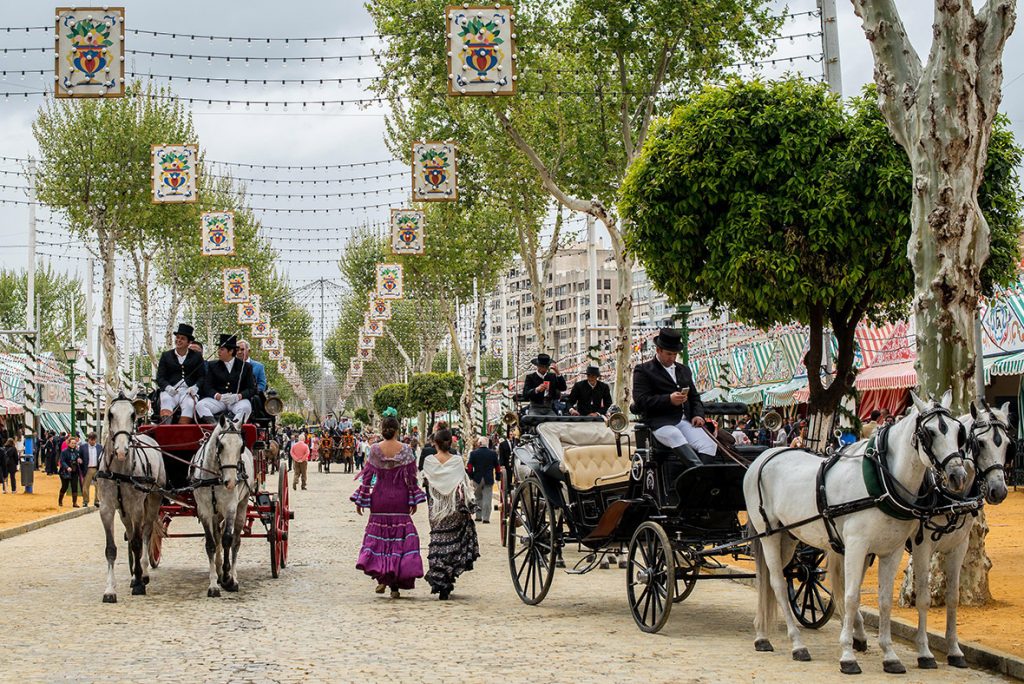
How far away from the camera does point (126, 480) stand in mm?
13992

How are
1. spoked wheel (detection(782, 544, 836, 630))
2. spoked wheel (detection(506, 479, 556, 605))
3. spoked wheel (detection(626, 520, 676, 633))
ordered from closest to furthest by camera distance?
spoked wheel (detection(626, 520, 676, 633)), spoked wheel (detection(782, 544, 836, 630)), spoked wheel (detection(506, 479, 556, 605))

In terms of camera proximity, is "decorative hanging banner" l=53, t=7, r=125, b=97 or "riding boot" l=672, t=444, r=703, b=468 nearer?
"riding boot" l=672, t=444, r=703, b=468

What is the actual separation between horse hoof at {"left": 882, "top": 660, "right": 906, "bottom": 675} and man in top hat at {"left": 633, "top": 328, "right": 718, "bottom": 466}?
2.67 metres

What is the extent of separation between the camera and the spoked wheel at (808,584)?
11070 millimetres

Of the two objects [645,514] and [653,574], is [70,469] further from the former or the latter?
[653,574]

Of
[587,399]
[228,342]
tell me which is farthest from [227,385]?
[587,399]

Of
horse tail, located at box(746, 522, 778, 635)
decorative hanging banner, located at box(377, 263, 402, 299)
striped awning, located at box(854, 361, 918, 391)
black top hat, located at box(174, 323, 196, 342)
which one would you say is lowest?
horse tail, located at box(746, 522, 778, 635)

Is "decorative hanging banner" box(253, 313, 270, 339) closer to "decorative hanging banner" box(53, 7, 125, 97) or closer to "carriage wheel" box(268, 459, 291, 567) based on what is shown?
"decorative hanging banner" box(53, 7, 125, 97)

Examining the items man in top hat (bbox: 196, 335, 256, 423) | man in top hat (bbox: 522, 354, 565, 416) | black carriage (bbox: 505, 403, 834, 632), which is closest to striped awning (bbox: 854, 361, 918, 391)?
man in top hat (bbox: 522, 354, 565, 416)

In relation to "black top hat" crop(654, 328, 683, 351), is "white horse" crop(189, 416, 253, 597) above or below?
below

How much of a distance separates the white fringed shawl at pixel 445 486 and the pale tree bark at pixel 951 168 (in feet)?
16.0

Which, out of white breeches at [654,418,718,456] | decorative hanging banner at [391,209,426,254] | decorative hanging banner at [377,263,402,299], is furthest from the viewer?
decorative hanging banner at [377,263,402,299]

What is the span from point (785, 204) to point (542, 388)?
3885 mm

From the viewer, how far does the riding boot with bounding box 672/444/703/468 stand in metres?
11.1
